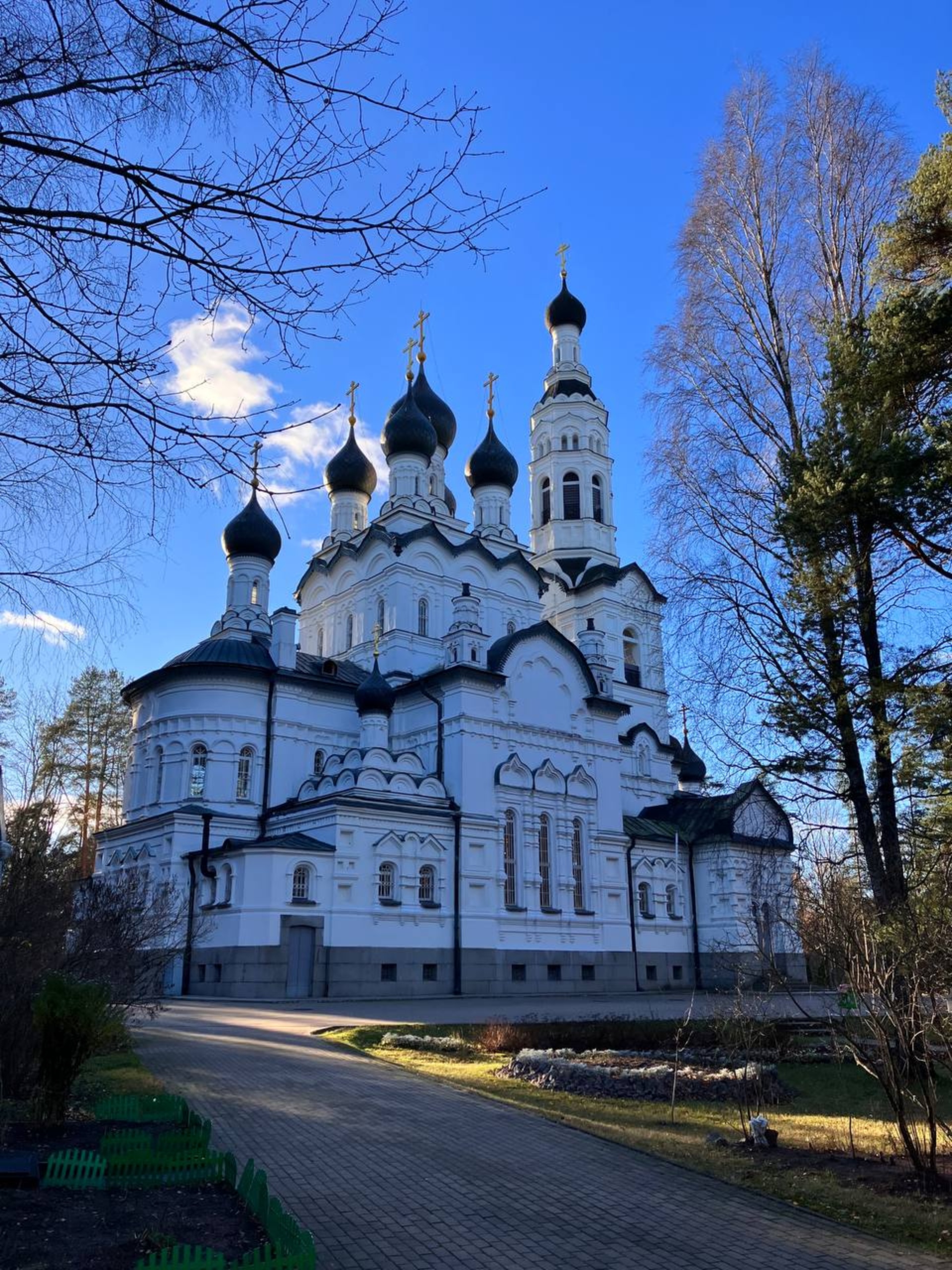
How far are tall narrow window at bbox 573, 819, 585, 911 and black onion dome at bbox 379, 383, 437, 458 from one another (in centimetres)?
1592

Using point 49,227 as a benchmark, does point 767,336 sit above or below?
above

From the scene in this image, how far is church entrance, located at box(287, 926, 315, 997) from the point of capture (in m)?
26.0

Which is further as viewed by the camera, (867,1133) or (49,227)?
(867,1133)

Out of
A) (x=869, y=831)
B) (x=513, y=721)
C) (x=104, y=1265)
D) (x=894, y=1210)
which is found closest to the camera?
(x=104, y=1265)

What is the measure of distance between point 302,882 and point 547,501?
25.6m

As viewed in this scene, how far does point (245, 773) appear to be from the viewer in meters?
31.3

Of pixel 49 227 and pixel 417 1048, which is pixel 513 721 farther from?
pixel 49 227

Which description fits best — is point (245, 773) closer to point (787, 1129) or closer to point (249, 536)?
point (249, 536)

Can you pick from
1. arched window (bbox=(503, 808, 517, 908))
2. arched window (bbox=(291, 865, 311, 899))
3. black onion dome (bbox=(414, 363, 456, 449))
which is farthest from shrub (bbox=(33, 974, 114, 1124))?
black onion dome (bbox=(414, 363, 456, 449))

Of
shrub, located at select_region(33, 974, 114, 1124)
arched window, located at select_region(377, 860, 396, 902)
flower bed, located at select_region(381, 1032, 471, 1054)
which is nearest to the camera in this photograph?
shrub, located at select_region(33, 974, 114, 1124)

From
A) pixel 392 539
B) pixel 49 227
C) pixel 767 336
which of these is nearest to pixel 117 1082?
pixel 49 227

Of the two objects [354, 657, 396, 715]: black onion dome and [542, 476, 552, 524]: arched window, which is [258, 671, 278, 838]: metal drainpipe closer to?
[354, 657, 396, 715]: black onion dome

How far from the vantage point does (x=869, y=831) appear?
13.0 metres

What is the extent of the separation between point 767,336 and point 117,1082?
13254mm
